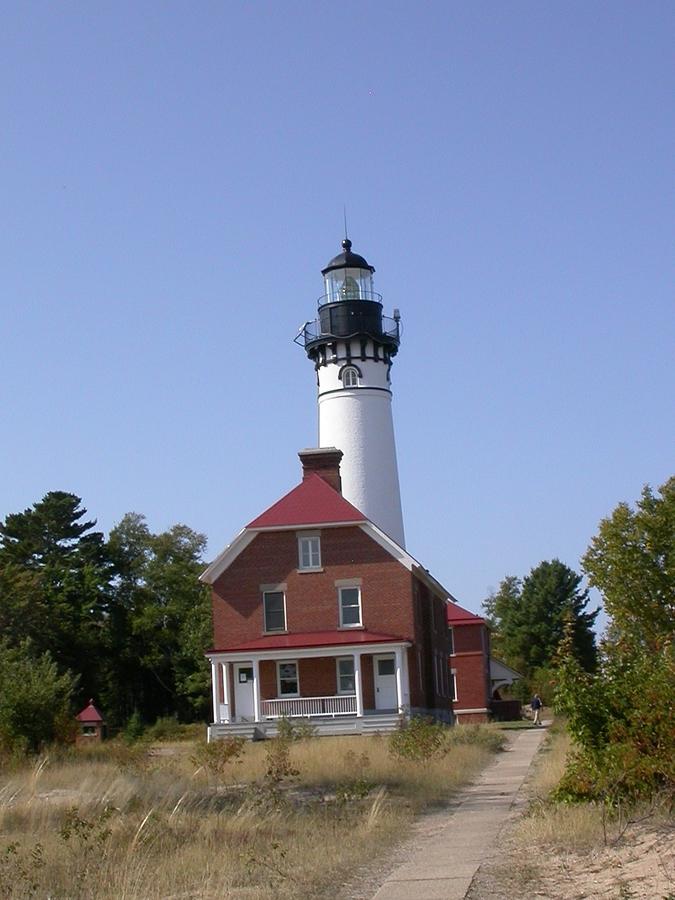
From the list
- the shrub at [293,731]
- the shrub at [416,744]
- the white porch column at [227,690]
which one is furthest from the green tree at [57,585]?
the shrub at [416,744]

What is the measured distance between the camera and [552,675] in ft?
50.4

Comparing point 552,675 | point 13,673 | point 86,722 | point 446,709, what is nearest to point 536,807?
point 552,675

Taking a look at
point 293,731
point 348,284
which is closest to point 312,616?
point 293,731

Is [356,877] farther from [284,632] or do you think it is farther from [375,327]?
[375,327]

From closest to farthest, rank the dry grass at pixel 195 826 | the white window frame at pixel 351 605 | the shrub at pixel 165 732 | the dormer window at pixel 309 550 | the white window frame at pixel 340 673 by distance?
the dry grass at pixel 195 826
the white window frame at pixel 340 673
the white window frame at pixel 351 605
the dormer window at pixel 309 550
the shrub at pixel 165 732

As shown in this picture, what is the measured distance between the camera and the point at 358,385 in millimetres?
52906

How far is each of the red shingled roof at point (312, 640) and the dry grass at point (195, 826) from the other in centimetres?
1840

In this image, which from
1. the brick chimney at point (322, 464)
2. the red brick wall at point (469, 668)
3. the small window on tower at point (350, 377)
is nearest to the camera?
the brick chimney at point (322, 464)

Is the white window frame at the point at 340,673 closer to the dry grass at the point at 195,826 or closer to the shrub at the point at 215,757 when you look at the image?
the dry grass at the point at 195,826

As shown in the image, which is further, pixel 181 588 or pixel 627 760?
pixel 181 588

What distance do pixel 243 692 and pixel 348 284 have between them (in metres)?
20.0

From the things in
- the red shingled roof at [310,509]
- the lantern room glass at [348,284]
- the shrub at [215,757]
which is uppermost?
the lantern room glass at [348,284]

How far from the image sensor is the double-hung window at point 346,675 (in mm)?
43344

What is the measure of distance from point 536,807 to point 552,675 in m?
1.80
